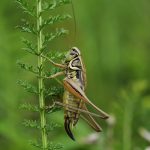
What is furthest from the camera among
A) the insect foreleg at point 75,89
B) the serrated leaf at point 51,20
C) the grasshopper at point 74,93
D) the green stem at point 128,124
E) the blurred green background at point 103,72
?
the blurred green background at point 103,72

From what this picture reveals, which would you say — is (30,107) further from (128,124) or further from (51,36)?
(128,124)

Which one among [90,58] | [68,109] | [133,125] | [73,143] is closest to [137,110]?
[133,125]

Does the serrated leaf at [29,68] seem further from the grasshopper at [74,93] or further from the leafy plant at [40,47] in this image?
the grasshopper at [74,93]

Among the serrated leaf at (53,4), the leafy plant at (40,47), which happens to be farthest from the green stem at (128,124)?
the serrated leaf at (53,4)

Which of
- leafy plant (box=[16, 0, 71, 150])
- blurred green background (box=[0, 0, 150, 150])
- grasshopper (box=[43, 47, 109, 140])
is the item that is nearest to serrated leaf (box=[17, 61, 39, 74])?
leafy plant (box=[16, 0, 71, 150])

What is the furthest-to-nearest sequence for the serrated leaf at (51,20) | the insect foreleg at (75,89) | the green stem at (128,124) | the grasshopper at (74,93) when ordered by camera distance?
the green stem at (128,124) < the insect foreleg at (75,89) < the grasshopper at (74,93) < the serrated leaf at (51,20)

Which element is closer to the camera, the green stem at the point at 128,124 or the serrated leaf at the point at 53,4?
the serrated leaf at the point at 53,4

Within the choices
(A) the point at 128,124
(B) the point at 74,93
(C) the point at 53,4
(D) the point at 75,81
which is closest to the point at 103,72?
(A) the point at 128,124
